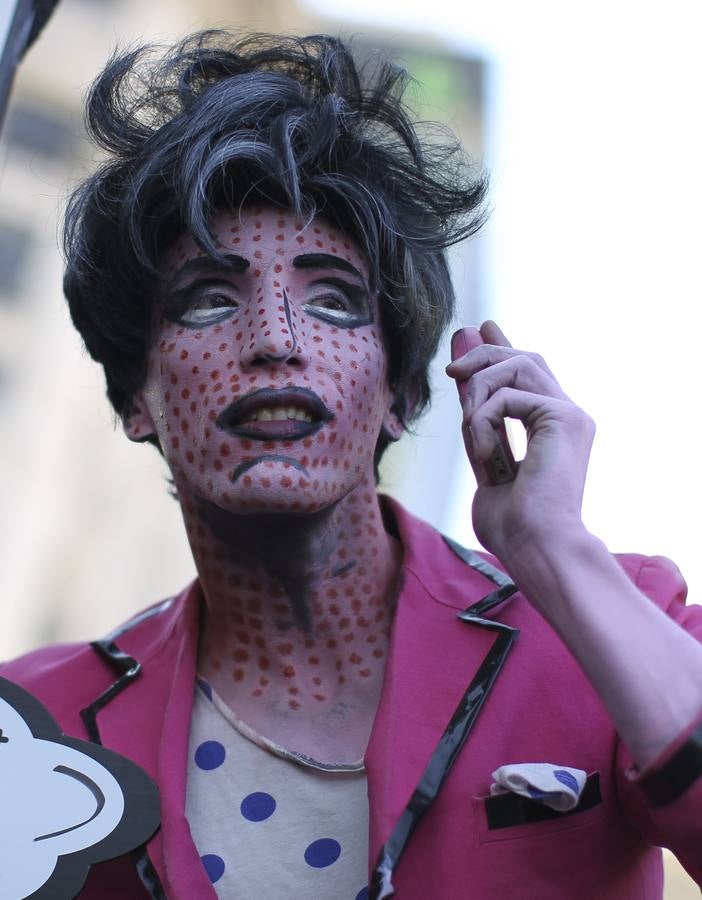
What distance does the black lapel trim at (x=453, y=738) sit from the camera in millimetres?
2088

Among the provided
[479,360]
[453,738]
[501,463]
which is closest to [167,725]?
[453,738]

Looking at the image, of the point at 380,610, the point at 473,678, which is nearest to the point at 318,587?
the point at 380,610

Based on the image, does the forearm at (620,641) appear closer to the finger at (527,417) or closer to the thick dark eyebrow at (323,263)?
the finger at (527,417)

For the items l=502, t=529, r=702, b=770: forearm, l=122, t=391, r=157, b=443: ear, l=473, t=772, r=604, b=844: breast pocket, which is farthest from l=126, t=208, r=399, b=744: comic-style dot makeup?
l=502, t=529, r=702, b=770: forearm

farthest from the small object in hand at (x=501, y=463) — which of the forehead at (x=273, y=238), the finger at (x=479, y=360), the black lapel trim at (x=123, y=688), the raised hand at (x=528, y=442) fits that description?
the black lapel trim at (x=123, y=688)

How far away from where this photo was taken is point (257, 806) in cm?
238

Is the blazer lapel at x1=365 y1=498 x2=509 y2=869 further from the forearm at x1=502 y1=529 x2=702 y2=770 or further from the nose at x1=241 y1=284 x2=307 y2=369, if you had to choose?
the nose at x1=241 y1=284 x2=307 y2=369

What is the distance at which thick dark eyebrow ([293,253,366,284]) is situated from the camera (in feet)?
8.72

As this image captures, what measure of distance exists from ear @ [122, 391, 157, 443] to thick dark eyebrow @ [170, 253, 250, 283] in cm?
34

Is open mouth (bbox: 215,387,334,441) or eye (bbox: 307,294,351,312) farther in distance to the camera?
eye (bbox: 307,294,351,312)

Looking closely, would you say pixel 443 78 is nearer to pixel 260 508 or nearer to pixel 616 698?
pixel 260 508

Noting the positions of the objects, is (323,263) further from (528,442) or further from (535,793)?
(535,793)

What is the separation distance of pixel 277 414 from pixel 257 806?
2.60 ft

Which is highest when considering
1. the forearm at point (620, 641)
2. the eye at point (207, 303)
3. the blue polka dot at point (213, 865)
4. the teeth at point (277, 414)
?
the eye at point (207, 303)
